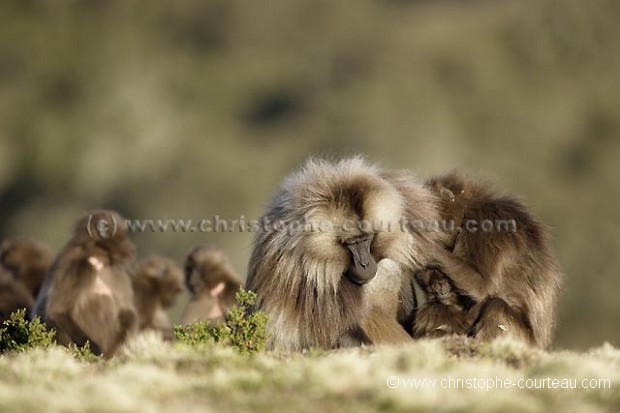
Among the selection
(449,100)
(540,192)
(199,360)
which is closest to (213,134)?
(449,100)

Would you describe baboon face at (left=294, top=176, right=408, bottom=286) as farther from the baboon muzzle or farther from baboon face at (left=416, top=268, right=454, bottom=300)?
baboon face at (left=416, top=268, right=454, bottom=300)

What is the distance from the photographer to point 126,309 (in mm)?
12305

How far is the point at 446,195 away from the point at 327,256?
5.21 feet

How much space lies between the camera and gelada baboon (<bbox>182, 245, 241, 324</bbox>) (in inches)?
539

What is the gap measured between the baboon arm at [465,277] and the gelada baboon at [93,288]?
382 cm

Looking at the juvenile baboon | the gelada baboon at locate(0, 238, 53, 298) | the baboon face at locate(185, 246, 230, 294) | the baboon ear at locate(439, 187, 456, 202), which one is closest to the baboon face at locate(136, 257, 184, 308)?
the baboon face at locate(185, 246, 230, 294)

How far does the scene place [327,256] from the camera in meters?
8.51

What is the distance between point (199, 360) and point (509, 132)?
168ft

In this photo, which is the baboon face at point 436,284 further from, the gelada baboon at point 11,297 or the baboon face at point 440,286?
the gelada baboon at point 11,297

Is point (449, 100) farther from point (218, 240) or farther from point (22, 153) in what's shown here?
point (22, 153)

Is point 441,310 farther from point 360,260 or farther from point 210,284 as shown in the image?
point 210,284

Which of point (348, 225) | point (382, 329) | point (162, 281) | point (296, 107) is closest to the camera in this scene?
point (348, 225)

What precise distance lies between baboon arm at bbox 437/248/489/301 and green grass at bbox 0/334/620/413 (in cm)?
115

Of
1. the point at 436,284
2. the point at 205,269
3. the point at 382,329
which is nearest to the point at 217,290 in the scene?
the point at 205,269
